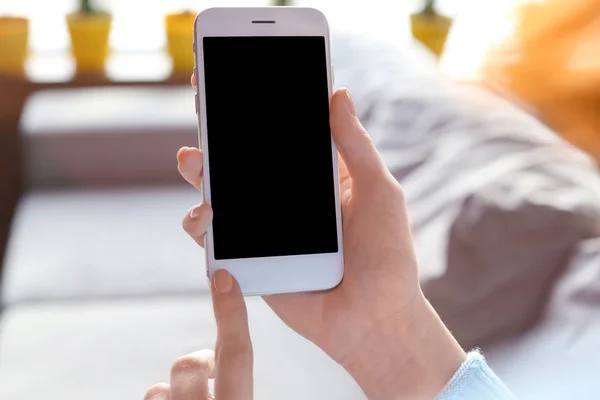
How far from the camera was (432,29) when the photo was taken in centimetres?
215

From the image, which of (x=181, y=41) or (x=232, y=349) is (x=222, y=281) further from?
(x=181, y=41)

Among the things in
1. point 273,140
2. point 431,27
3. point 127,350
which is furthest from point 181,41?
Result: point 273,140

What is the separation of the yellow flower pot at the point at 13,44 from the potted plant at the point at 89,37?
0.13 meters

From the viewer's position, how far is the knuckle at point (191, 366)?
2.03 feet

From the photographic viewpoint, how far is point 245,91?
2.48ft

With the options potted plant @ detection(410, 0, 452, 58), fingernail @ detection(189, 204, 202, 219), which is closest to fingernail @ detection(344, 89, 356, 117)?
fingernail @ detection(189, 204, 202, 219)

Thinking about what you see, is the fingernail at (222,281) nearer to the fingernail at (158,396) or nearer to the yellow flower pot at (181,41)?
the fingernail at (158,396)

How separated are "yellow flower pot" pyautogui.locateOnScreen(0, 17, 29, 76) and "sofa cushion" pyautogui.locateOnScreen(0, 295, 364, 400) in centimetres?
102

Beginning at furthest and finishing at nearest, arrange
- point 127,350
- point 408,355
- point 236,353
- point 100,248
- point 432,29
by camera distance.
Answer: point 432,29, point 100,248, point 127,350, point 408,355, point 236,353

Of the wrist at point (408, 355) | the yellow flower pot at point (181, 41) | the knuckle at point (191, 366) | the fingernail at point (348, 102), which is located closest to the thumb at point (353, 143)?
the fingernail at point (348, 102)

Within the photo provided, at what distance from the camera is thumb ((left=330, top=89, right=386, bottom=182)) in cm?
72

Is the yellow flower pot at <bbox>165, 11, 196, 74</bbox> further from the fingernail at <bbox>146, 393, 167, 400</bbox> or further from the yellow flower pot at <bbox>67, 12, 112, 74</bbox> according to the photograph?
the fingernail at <bbox>146, 393, 167, 400</bbox>

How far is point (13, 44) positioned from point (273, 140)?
4.95ft

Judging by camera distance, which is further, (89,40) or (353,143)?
(89,40)
